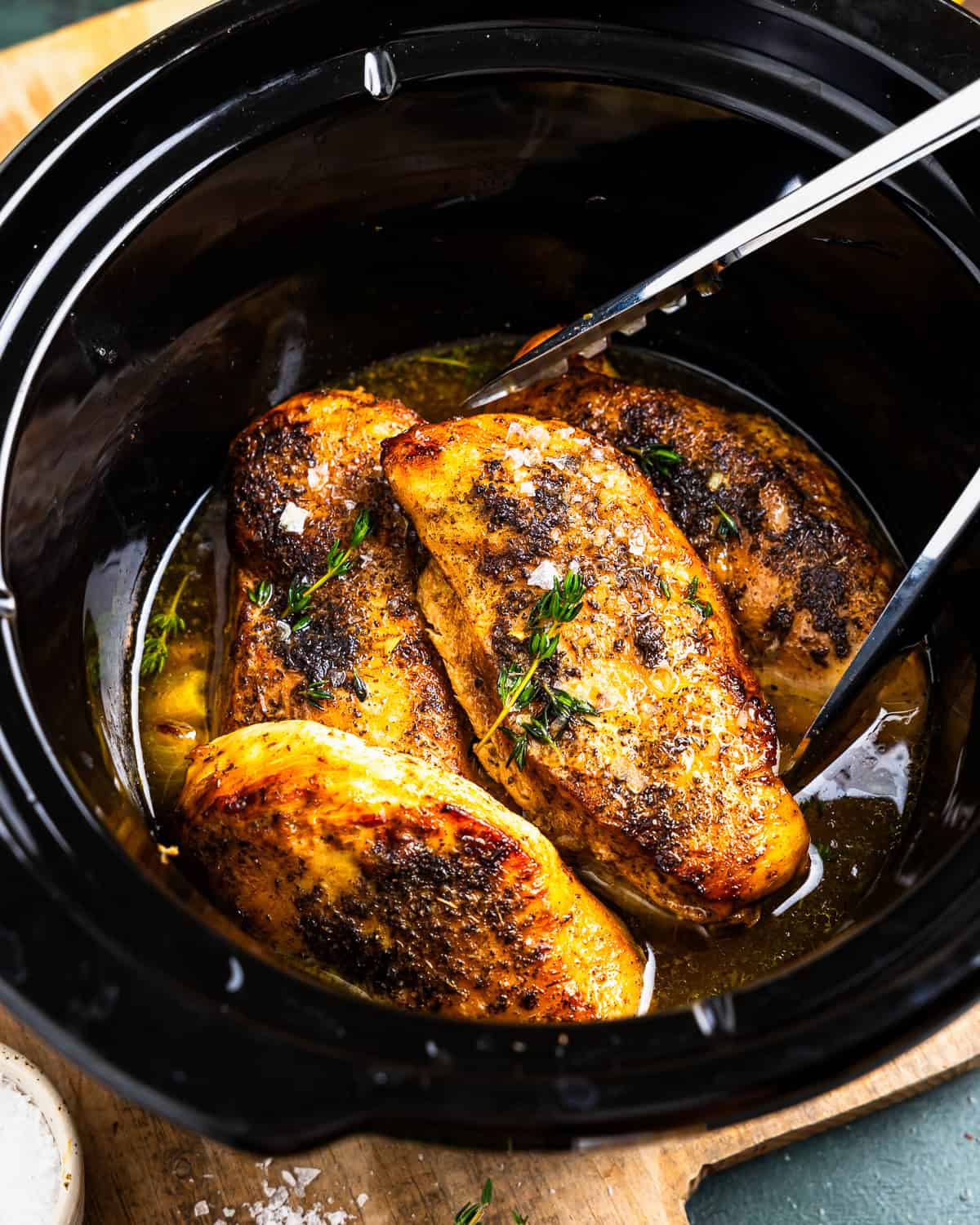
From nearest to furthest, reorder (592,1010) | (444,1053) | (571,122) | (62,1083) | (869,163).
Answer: (444,1053) → (592,1010) → (869,163) → (62,1083) → (571,122)

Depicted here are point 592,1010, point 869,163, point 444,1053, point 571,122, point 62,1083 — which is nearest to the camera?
point 444,1053

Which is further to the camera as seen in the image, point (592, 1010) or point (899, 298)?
point (899, 298)

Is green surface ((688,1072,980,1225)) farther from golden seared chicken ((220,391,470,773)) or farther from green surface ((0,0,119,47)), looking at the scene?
green surface ((0,0,119,47))

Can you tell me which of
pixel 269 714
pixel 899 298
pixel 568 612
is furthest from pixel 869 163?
pixel 269 714

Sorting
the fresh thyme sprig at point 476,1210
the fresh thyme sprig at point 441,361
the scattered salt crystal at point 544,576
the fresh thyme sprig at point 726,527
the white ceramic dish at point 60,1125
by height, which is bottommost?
the fresh thyme sprig at point 476,1210

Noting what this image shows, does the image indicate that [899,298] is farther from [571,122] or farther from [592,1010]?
[592,1010]

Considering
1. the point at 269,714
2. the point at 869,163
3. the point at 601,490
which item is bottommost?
the point at 269,714

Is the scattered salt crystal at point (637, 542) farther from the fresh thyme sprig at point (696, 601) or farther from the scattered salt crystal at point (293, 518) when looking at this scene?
the scattered salt crystal at point (293, 518)

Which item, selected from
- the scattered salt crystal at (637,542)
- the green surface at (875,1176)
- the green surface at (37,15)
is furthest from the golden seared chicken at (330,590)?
the green surface at (37,15)
